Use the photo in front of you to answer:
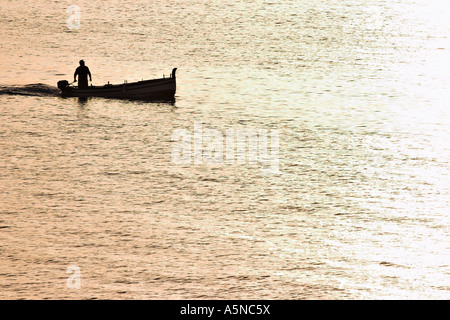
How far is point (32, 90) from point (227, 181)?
68.4 feet

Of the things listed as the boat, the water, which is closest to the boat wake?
the water

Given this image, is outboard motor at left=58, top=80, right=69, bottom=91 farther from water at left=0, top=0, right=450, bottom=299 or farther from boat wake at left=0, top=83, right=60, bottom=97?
boat wake at left=0, top=83, right=60, bottom=97

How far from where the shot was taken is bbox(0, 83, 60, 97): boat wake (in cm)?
4362

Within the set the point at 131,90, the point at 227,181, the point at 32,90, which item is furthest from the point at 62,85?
the point at 227,181

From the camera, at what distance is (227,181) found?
27.8 m

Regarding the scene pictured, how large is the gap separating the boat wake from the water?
177 millimetres

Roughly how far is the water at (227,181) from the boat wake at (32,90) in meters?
0.18

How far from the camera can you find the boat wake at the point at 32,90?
4362 centimetres

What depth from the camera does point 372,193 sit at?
26625 mm

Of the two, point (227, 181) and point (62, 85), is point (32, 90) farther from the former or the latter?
point (227, 181)

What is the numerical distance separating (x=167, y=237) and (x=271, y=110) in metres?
22.0

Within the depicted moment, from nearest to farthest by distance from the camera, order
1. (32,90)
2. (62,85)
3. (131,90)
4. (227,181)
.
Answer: (227,181) < (131,90) < (62,85) < (32,90)
